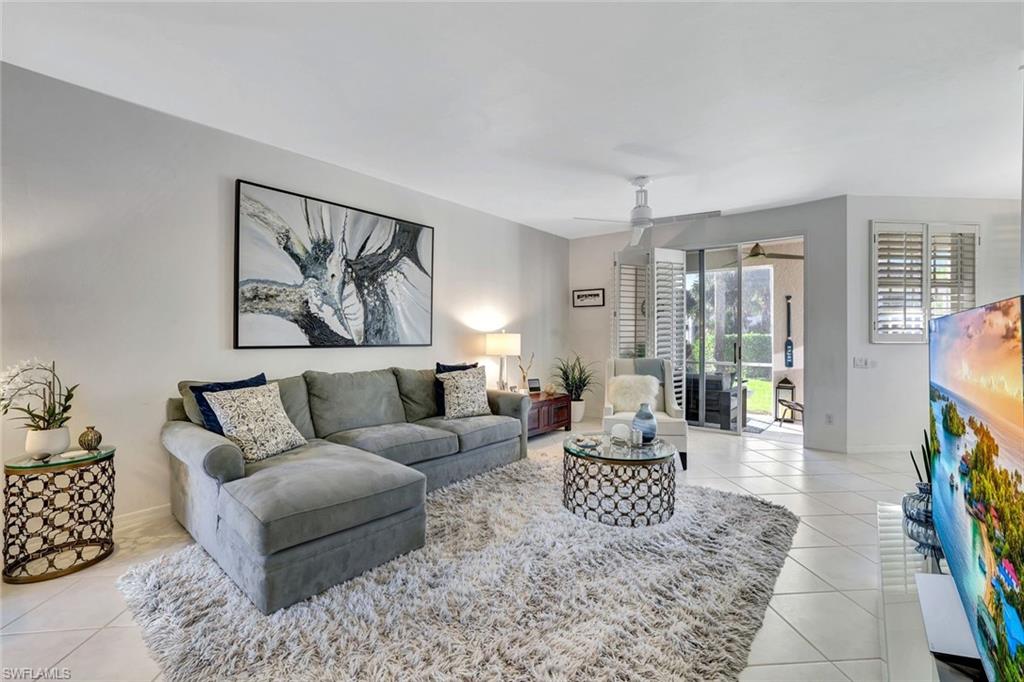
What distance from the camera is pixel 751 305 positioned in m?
6.77

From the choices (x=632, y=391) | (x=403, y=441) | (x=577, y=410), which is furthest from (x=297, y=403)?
(x=577, y=410)

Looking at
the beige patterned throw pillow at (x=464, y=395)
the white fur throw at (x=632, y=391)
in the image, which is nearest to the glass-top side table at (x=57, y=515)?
the beige patterned throw pillow at (x=464, y=395)

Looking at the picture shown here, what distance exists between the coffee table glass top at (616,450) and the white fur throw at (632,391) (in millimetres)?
1320

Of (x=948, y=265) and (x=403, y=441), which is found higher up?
(x=948, y=265)

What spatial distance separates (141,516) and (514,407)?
274cm

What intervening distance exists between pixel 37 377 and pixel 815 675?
391cm

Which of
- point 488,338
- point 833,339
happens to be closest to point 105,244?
point 488,338

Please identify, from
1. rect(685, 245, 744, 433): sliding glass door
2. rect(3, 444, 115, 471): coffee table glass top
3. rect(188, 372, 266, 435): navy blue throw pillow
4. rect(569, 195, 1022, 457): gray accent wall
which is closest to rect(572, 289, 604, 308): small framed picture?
rect(685, 245, 744, 433): sliding glass door

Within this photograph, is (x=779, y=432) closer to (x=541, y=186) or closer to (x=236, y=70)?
(x=541, y=186)

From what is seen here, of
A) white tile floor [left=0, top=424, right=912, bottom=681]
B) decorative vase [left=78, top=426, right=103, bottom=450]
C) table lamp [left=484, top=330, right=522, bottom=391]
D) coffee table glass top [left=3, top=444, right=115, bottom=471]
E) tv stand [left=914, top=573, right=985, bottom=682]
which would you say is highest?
table lamp [left=484, top=330, right=522, bottom=391]

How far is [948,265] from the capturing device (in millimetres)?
4523

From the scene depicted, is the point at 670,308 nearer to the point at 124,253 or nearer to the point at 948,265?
the point at 948,265

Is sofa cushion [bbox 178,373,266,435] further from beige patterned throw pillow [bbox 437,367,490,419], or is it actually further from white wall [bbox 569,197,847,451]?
white wall [bbox 569,197,847,451]

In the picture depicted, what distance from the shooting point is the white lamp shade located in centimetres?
488
